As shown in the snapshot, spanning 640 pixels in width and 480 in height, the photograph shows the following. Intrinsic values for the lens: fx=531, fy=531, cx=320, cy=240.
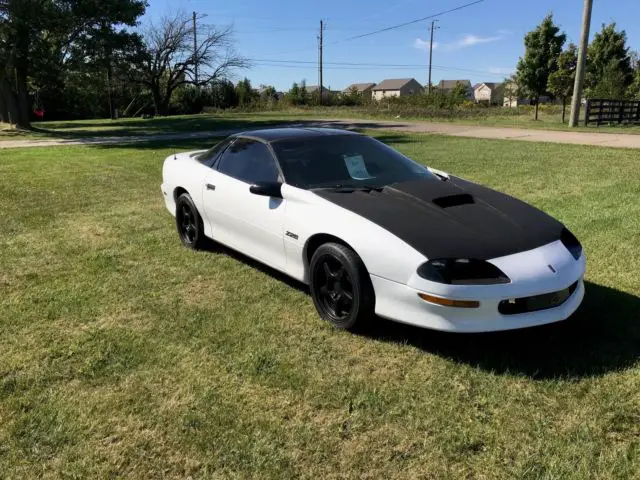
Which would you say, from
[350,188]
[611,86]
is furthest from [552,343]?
[611,86]

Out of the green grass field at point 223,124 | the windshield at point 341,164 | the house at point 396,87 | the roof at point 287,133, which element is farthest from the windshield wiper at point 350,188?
the house at point 396,87

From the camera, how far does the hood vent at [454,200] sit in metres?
3.72

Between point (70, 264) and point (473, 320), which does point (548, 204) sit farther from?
point (70, 264)

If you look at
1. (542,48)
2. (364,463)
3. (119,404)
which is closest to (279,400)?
(364,463)

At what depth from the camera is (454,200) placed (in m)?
3.80

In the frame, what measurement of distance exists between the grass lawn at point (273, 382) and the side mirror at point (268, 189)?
81 centimetres

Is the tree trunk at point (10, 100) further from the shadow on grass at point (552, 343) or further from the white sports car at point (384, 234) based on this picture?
the shadow on grass at point (552, 343)

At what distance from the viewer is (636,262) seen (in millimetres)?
4766

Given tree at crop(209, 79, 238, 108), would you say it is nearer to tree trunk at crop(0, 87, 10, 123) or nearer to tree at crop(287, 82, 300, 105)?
tree at crop(287, 82, 300, 105)

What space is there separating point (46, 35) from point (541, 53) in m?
23.7

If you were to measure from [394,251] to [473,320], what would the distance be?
23.6 inches

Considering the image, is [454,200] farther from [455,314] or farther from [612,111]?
[612,111]

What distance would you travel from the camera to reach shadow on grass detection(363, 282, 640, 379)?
10.1 ft

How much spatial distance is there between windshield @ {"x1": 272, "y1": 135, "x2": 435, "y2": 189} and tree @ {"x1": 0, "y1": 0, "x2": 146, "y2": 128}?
19.1m
